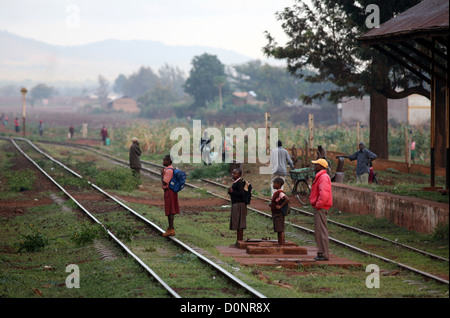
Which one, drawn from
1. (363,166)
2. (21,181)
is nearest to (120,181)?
(21,181)

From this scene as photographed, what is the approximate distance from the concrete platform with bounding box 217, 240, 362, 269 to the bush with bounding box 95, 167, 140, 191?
498 inches

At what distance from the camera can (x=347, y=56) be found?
31250 mm

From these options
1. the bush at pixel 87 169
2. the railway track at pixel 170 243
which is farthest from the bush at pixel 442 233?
the bush at pixel 87 169

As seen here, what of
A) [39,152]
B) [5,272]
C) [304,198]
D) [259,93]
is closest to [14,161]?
[39,152]

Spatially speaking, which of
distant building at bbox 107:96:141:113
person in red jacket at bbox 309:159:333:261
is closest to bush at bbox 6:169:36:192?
person in red jacket at bbox 309:159:333:261

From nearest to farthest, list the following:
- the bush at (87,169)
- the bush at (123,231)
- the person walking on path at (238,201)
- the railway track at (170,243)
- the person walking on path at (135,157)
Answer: the railway track at (170,243) < the person walking on path at (238,201) < the bush at (123,231) < the person walking on path at (135,157) < the bush at (87,169)

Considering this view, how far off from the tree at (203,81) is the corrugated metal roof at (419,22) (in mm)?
90501

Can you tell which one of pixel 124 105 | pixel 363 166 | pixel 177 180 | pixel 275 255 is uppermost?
pixel 124 105

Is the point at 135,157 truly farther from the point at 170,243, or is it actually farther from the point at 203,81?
the point at 203,81

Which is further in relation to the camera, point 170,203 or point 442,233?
point 170,203

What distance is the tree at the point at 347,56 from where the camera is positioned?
96.7ft

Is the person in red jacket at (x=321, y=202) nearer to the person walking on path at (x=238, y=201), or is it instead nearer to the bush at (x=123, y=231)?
the person walking on path at (x=238, y=201)

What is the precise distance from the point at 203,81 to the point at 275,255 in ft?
316

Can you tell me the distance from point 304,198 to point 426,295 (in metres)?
13.0
